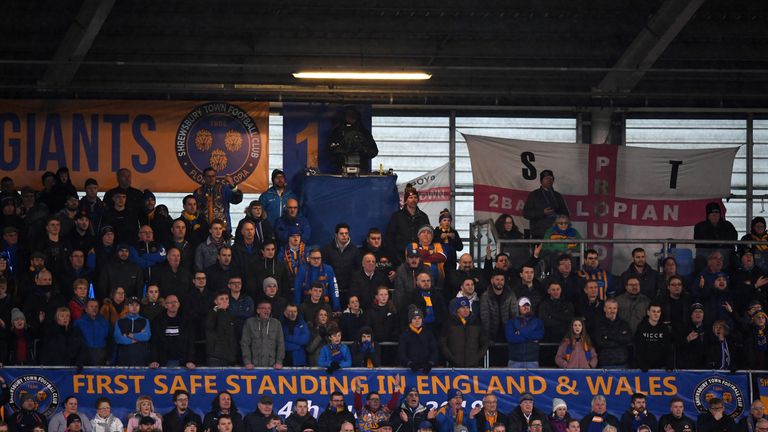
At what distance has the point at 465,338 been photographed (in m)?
16.2

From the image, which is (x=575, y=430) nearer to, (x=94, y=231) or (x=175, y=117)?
(x=94, y=231)

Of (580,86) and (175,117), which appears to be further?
(580,86)

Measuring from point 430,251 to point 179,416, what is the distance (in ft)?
13.0

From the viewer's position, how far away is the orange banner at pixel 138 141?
1955 cm

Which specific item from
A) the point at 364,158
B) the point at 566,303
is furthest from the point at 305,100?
the point at 566,303

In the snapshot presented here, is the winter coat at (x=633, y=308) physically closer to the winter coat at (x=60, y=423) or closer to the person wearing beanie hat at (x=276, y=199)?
the person wearing beanie hat at (x=276, y=199)

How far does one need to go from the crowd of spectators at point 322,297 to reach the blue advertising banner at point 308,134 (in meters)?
2.35

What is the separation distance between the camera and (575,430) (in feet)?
50.7

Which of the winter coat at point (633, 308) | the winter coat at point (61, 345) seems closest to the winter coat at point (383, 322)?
the winter coat at point (633, 308)

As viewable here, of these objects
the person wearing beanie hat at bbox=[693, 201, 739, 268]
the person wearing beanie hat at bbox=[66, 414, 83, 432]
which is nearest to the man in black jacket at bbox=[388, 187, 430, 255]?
the person wearing beanie hat at bbox=[693, 201, 739, 268]

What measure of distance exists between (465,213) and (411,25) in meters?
3.86

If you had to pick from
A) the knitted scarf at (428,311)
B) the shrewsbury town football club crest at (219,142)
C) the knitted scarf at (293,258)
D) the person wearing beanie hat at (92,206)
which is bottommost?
the knitted scarf at (428,311)

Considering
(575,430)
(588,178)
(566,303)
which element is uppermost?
(588,178)

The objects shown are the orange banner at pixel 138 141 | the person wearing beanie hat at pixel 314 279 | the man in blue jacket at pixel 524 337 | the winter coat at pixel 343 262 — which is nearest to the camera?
the man in blue jacket at pixel 524 337
